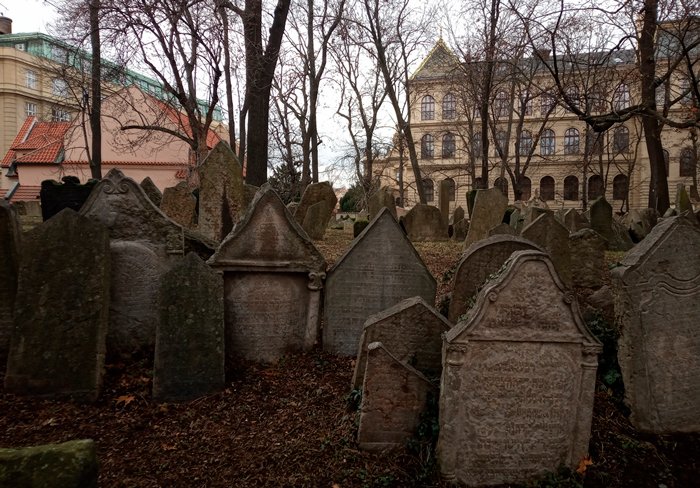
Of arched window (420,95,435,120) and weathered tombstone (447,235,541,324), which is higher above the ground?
arched window (420,95,435,120)

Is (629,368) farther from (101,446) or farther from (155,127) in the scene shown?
(155,127)

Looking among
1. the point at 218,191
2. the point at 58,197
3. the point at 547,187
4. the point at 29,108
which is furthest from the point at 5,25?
the point at 547,187

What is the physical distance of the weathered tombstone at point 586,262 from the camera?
26.0ft

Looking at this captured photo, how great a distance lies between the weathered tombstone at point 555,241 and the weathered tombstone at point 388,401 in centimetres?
458

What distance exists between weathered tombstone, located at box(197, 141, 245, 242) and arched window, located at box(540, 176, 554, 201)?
42.3 meters

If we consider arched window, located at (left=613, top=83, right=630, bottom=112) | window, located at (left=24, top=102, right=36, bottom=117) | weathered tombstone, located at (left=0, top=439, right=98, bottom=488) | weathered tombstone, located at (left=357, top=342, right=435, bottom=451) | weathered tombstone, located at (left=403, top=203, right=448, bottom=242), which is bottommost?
weathered tombstone, located at (left=357, top=342, right=435, bottom=451)

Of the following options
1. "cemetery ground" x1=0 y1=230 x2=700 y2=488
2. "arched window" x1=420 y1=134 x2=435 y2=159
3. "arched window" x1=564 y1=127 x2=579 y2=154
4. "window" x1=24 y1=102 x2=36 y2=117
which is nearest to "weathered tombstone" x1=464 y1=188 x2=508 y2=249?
"cemetery ground" x1=0 y1=230 x2=700 y2=488

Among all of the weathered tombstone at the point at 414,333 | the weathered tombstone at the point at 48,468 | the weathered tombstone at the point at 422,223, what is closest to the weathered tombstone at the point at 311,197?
the weathered tombstone at the point at 422,223

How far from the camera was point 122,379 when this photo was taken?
4340 mm

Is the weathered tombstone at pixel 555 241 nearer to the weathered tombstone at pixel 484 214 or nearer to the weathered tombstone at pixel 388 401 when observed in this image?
the weathered tombstone at pixel 484 214

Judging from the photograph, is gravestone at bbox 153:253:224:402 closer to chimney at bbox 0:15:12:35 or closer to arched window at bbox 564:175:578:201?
arched window at bbox 564:175:578:201

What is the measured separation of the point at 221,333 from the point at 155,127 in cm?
1351

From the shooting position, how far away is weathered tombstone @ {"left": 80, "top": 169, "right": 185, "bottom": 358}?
4.73 meters

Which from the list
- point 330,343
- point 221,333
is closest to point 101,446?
point 221,333
